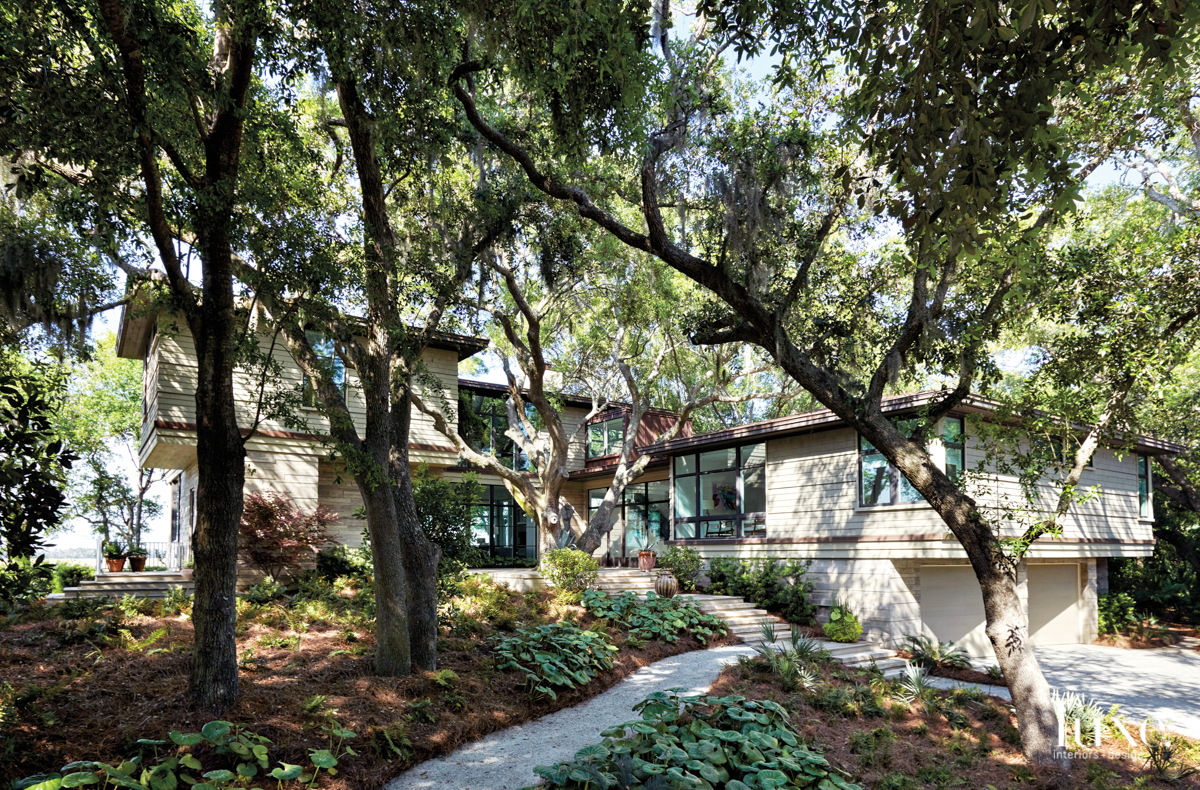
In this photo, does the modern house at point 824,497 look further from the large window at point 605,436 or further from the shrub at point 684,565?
the large window at point 605,436

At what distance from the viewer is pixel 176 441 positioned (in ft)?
40.5

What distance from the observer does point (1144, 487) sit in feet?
54.0

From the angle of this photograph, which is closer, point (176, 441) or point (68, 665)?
point (68, 665)

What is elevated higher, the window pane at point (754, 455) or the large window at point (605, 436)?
the large window at point (605, 436)

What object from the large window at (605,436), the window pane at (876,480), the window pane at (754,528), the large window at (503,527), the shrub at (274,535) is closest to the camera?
the shrub at (274,535)

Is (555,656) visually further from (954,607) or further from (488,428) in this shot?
(488,428)

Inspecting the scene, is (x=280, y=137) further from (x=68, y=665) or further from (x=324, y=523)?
(x=324, y=523)

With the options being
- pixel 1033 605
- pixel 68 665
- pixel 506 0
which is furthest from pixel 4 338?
pixel 1033 605

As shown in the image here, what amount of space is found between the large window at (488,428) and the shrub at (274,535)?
288 inches

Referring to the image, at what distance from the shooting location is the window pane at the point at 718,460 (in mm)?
15703

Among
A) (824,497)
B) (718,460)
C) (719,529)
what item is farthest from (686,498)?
(824,497)

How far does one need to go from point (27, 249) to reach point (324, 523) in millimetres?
6499

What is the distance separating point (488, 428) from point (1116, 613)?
16681 mm

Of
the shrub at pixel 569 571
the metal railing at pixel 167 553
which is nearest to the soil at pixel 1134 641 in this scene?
the shrub at pixel 569 571
